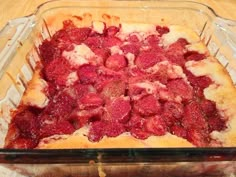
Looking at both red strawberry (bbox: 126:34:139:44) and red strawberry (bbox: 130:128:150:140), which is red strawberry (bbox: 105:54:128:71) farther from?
red strawberry (bbox: 130:128:150:140)

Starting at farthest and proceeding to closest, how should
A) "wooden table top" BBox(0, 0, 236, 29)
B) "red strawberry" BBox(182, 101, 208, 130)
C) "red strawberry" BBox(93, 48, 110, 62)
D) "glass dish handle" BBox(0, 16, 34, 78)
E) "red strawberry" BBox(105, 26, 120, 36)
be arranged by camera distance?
"wooden table top" BBox(0, 0, 236, 29) → "red strawberry" BBox(105, 26, 120, 36) → "red strawberry" BBox(93, 48, 110, 62) → "glass dish handle" BBox(0, 16, 34, 78) → "red strawberry" BBox(182, 101, 208, 130)

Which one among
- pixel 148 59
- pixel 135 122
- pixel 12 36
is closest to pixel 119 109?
pixel 135 122

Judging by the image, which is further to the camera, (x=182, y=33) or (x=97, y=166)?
(x=182, y=33)

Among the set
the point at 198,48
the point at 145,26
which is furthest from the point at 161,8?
the point at 198,48

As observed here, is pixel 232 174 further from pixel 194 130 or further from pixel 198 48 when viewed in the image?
pixel 198 48

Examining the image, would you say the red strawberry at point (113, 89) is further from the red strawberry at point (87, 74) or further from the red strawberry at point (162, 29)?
the red strawberry at point (162, 29)

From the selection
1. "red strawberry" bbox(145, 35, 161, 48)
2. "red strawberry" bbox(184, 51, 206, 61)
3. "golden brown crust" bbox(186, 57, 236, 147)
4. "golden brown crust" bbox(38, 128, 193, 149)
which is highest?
"golden brown crust" bbox(38, 128, 193, 149)

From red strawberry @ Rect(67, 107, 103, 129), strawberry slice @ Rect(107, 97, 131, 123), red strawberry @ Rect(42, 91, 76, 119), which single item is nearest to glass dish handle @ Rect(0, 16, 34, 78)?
red strawberry @ Rect(42, 91, 76, 119)

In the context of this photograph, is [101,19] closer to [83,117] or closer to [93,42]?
[93,42]
